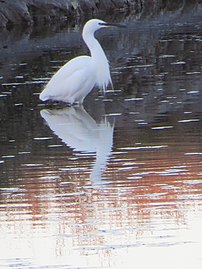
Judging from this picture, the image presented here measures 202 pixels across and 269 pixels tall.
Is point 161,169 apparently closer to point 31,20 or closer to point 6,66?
point 6,66

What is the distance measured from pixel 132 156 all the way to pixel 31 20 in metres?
28.7

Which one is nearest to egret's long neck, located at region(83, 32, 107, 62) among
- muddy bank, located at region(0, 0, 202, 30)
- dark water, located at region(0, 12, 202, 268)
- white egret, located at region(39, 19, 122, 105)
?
white egret, located at region(39, 19, 122, 105)

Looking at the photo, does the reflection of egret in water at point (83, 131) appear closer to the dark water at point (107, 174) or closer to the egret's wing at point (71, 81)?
the dark water at point (107, 174)

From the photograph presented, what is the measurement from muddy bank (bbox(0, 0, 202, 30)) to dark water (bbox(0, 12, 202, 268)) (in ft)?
57.3

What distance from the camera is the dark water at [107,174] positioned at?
27.2ft

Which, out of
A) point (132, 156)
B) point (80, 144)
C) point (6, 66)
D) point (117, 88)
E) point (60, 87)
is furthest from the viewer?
point (6, 66)

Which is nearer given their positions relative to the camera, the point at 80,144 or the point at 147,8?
the point at 80,144

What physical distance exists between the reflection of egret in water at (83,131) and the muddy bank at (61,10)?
2275 centimetres

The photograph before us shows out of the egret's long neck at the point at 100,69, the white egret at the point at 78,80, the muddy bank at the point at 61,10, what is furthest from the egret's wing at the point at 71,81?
the muddy bank at the point at 61,10

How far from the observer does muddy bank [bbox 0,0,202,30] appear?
39469 millimetres

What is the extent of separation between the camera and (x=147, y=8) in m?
49.2

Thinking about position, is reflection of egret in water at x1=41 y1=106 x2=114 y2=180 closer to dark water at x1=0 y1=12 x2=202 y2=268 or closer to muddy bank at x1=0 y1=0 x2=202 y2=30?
dark water at x1=0 y1=12 x2=202 y2=268

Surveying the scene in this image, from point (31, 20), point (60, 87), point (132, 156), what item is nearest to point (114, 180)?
point (132, 156)

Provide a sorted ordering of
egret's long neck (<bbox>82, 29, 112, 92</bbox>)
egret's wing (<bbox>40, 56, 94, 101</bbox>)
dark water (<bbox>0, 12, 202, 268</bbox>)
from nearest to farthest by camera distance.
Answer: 1. dark water (<bbox>0, 12, 202, 268</bbox>)
2. egret's wing (<bbox>40, 56, 94, 101</bbox>)
3. egret's long neck (<bbox>82, 29, 112, 92</bbox>)
